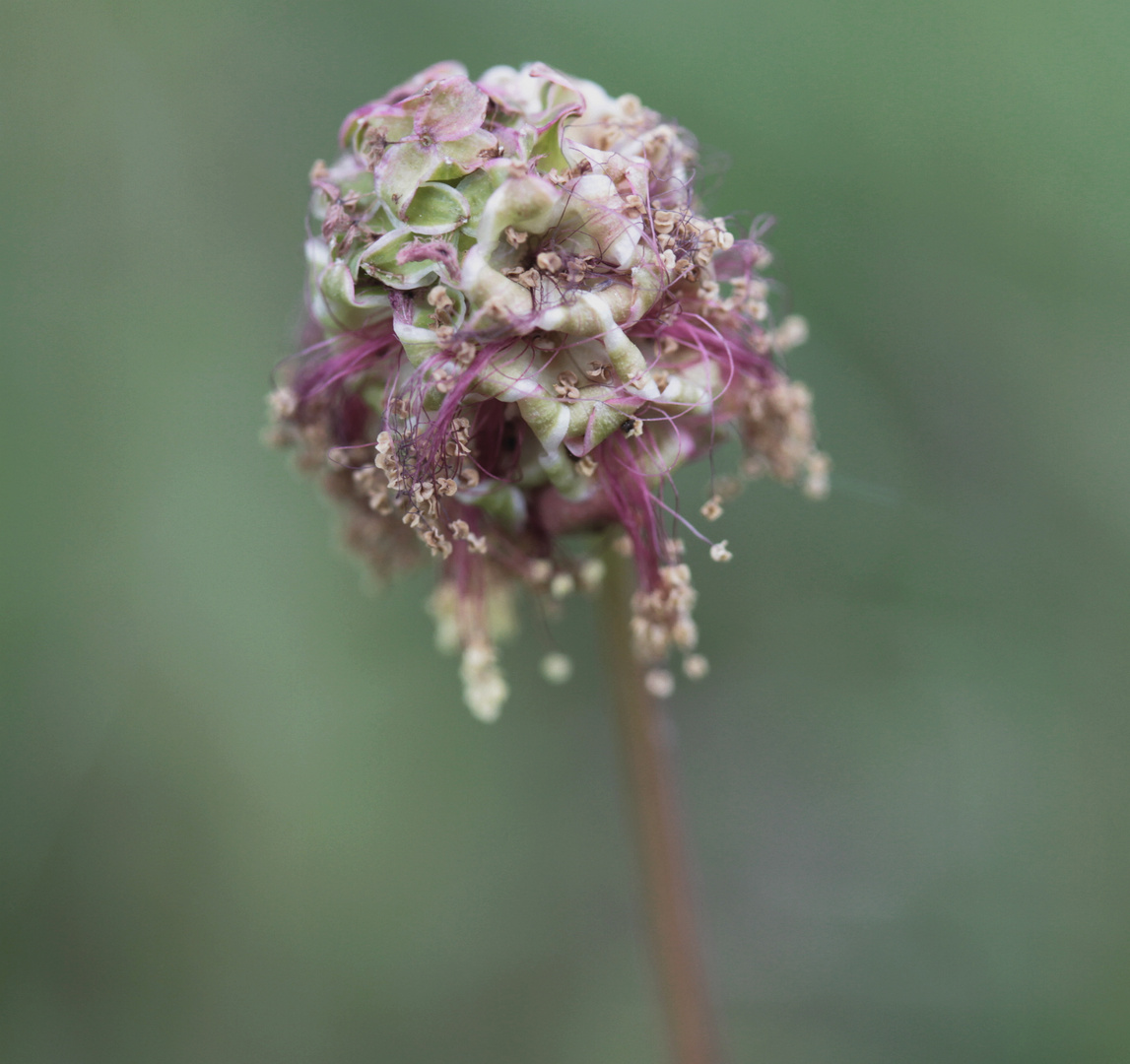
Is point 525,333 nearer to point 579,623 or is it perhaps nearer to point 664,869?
point 664,869

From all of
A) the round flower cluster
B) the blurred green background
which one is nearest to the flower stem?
the round flower cluster

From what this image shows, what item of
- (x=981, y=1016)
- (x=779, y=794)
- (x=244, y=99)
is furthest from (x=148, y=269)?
(x=981, y=1016)

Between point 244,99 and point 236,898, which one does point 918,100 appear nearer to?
point 244,99

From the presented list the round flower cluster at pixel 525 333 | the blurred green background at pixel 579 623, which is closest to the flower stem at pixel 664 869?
the round flower cluster at pixel 525 333

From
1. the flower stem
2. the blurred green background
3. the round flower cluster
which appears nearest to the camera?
the round flower cluster

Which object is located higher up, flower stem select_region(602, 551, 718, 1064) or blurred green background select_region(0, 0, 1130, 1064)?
blurred green background select_region(0, 0, 1130, 1064)

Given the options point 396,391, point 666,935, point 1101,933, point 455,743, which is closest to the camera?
point 396,391

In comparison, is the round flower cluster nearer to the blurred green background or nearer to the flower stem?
the flower stem
